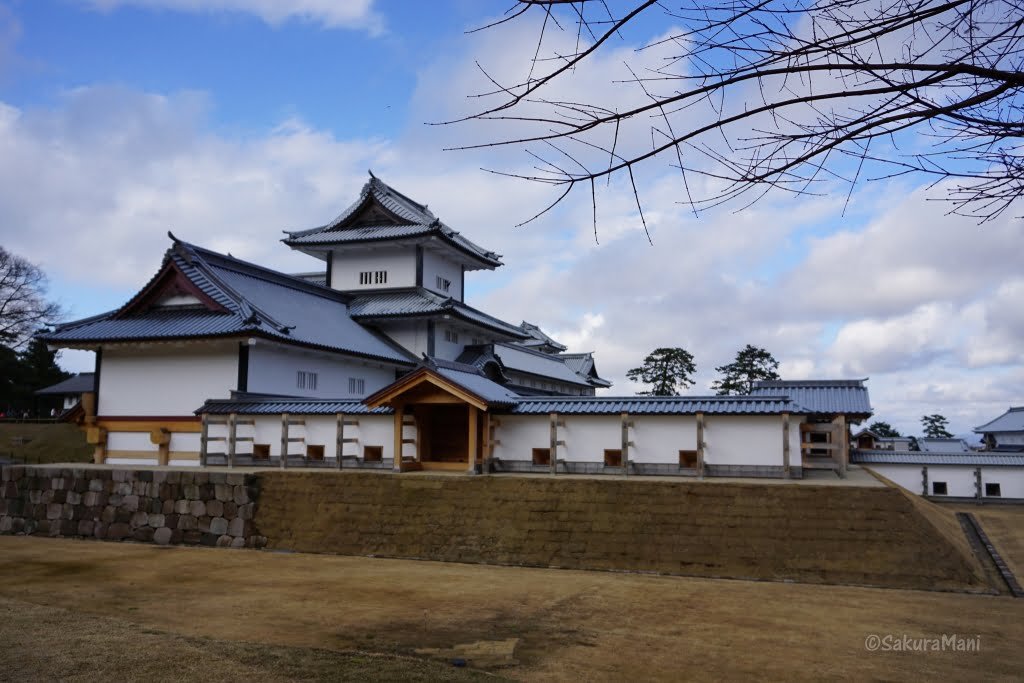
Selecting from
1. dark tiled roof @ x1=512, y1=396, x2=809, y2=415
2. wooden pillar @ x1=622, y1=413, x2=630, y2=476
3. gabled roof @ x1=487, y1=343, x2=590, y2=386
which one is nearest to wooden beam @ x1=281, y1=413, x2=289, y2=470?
dark tiled roof @ x1=512, y1=396, x2=809, y2=415

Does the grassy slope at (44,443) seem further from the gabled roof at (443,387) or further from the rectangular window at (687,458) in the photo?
the rectangular window at (687,458)

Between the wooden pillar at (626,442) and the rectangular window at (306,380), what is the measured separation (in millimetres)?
11805

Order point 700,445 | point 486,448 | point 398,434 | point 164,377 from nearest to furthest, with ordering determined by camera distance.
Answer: point 700,445, point 486,448, point 398,434, point 164,377

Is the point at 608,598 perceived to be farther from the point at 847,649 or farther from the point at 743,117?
the point at 743,117

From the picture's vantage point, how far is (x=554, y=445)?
17.3 meters

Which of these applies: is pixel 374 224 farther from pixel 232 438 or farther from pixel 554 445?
pixel 554 445

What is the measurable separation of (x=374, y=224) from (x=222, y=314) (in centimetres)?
1058

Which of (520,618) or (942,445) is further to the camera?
(942,445)

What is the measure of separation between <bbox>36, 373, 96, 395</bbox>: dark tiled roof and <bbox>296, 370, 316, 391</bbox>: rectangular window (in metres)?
30.4

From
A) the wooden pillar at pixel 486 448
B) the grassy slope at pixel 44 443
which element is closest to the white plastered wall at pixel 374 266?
the wooden pillar at pixel 486 448

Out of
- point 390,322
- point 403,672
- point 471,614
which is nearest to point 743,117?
point 403,672

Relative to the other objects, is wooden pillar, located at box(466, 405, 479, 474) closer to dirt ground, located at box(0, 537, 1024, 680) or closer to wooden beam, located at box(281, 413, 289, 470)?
dirt ground, located at box(0, 537, 1024, 680)

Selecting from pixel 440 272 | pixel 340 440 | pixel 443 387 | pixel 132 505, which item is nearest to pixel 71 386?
pixel 440 272

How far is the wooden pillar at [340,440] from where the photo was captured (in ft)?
60.6
